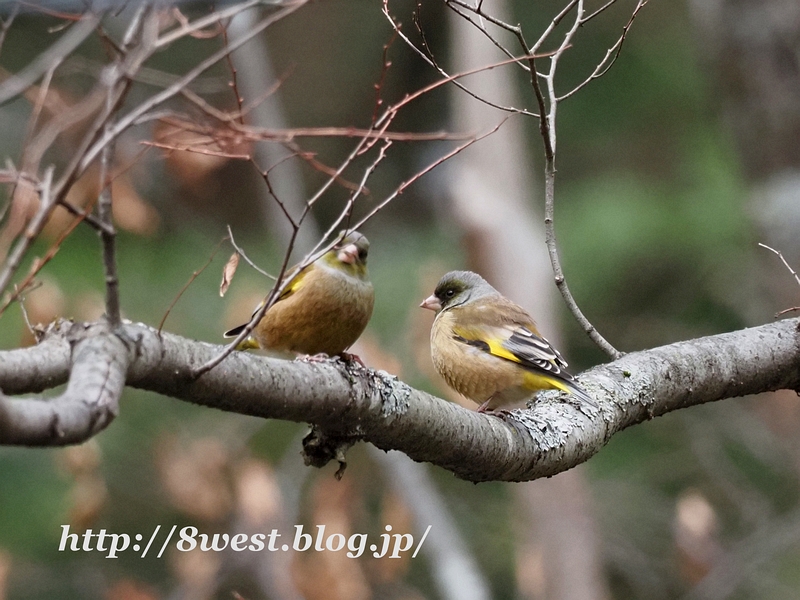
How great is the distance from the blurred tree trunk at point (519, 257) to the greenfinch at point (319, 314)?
14.9 ft

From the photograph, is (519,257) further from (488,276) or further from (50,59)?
(50,59)

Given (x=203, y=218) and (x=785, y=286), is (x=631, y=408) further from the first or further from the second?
(x=203, y=218)

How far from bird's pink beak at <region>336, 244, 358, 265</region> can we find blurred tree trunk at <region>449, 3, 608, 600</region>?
14.4ft

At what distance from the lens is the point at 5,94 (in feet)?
7.64

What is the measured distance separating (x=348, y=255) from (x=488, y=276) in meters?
4.61

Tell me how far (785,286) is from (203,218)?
690 cm

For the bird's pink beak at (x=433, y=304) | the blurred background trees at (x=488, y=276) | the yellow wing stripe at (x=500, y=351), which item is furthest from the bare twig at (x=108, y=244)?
the blurred background trees at (x=488, y=276)

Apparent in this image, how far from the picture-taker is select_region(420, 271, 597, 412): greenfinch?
4.32 meters

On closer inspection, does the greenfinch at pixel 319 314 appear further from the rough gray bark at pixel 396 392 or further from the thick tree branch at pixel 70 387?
the thick tree branch at pixel 70 387

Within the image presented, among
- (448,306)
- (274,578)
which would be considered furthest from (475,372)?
(274,578)

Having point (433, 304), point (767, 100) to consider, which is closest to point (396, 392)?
point (433, 304)

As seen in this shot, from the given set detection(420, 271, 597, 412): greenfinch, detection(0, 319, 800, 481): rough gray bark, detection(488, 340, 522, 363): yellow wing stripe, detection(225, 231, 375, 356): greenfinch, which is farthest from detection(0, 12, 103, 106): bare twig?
detection(488, 340, 522, 363): yellow wing stripe

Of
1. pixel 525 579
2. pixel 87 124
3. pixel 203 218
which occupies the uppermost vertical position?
pixel 87 124

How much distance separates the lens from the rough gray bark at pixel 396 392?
1.95 meters
